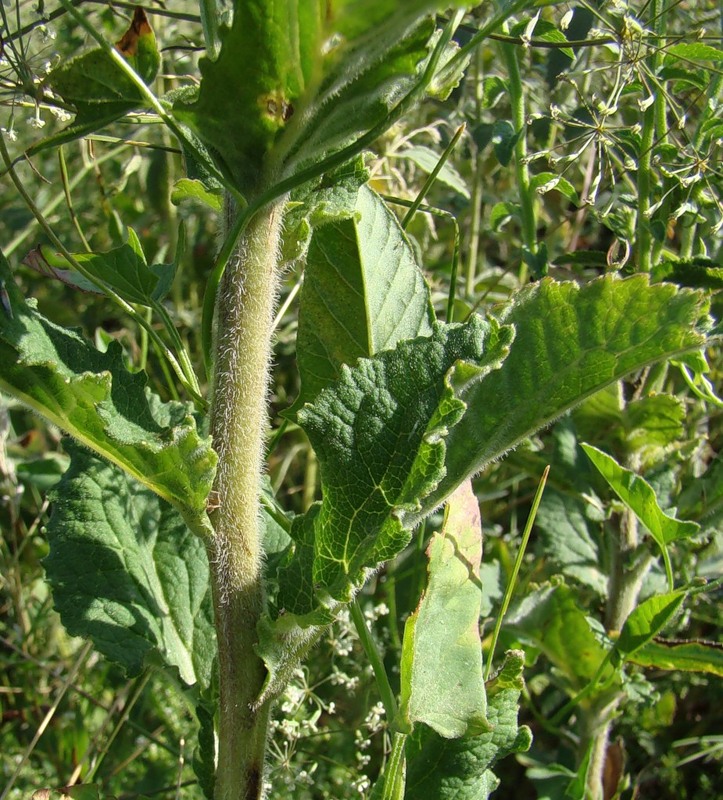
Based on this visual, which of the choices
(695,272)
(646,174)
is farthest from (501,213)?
(695,272)

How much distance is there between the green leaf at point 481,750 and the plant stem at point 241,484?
249mm

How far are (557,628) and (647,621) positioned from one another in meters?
0.26

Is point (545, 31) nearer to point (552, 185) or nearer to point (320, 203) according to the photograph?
point (552, 185)

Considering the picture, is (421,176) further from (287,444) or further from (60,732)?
A: (60,732)

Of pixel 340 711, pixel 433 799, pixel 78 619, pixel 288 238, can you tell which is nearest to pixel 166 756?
pixel 340 711

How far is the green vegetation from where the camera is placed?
994mm

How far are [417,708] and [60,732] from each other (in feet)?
3.92

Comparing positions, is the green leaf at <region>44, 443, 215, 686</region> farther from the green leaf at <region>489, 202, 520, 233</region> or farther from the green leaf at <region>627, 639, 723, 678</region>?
the green leaf at <region>489, 202, 520, 233</region>

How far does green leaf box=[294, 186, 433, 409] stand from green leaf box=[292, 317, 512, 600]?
24 cm

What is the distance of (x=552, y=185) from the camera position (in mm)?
1417

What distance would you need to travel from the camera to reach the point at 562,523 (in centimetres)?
186

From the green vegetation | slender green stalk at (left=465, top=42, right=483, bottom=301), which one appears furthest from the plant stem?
slender green stalk at (left=465, top=42, right=483, bottom=301)

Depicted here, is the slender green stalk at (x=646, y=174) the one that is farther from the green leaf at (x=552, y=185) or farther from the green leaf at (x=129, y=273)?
the green leaf at (x=129, y=273)

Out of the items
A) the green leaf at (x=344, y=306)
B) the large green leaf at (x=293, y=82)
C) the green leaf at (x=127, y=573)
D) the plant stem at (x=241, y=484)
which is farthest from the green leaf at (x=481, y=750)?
the large green leaf at (x=293, y=82)
